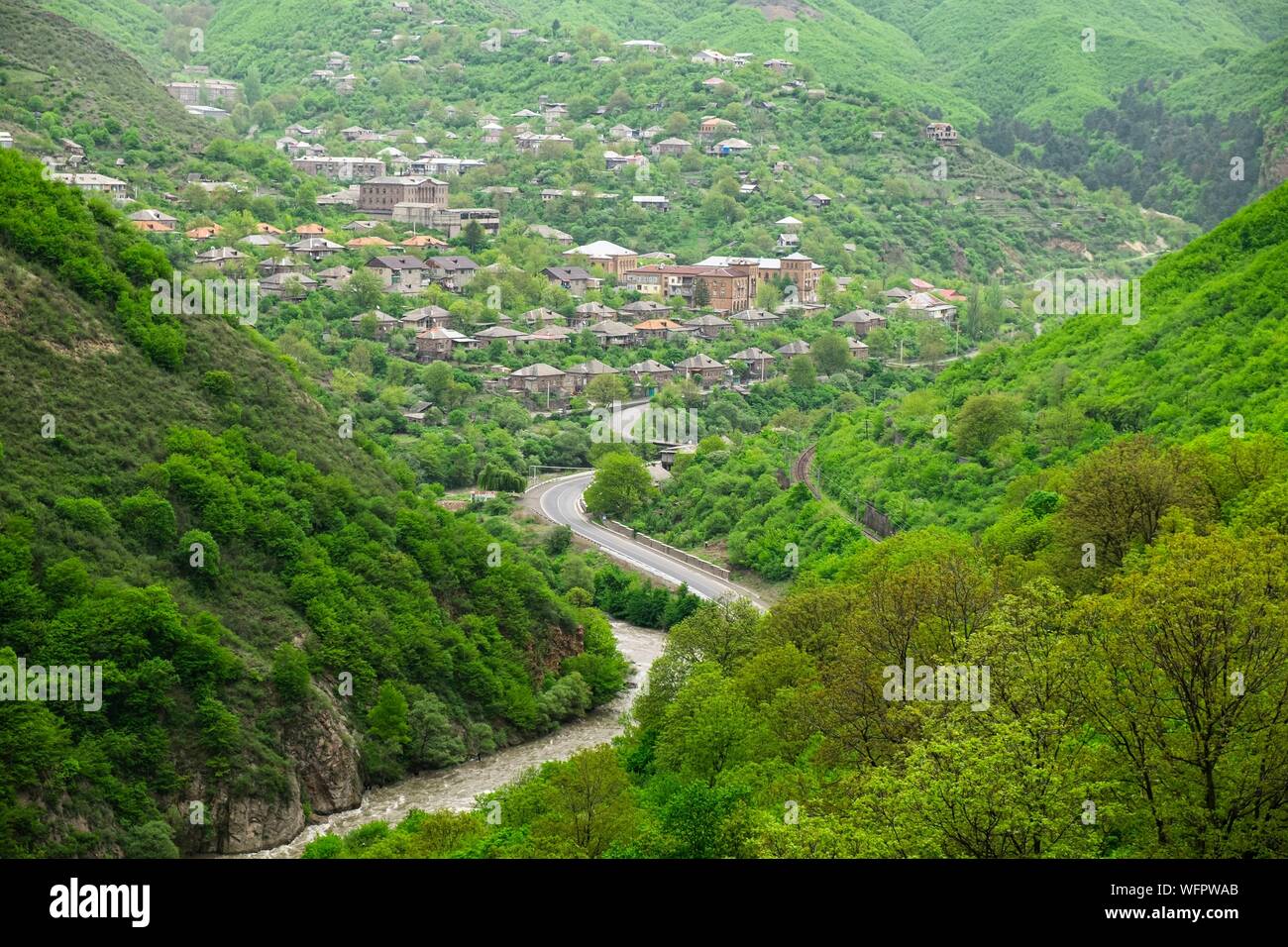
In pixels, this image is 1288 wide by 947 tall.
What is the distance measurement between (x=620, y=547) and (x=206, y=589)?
20277 mm

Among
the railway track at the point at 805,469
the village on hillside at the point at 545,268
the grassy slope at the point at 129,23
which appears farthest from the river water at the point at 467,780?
the grassy slope at the point at 129,23

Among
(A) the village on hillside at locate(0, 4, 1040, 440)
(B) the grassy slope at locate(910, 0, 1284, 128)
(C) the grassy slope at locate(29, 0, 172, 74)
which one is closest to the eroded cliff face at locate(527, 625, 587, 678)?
(A) the village on hillside at locate(0, 4, 1040, 440)

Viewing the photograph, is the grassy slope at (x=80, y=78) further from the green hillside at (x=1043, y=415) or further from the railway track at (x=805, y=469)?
the railway track at (x=805, y=469)

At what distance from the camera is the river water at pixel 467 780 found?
33969 mm

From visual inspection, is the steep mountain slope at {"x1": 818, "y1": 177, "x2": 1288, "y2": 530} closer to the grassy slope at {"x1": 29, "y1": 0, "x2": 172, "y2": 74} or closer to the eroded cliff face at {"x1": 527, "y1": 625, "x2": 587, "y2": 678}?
the eroded cliff face at {"x1": 527, "y1": 625, "x2": 587, "y2": 678}

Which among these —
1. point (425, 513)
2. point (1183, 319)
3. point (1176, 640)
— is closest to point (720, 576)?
point (425, 513)

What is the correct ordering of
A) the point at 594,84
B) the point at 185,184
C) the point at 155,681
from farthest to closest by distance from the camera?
1. the point at 594,84
2. the point at 185,184
3. the point at 155,681

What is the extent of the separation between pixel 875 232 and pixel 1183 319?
191 feet

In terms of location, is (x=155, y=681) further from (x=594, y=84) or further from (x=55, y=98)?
(x=594, y=84)

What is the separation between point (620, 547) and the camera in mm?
55125

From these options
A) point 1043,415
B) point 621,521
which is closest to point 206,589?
point 1043,415

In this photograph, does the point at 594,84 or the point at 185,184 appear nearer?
the point at 185,184

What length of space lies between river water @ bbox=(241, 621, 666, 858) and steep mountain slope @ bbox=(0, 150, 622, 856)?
398 mm
